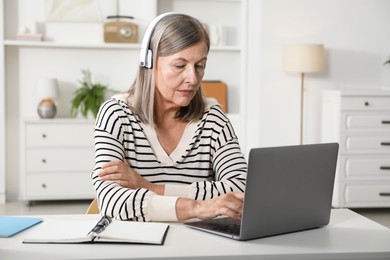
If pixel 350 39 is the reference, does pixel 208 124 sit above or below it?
below

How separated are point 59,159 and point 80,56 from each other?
97cm

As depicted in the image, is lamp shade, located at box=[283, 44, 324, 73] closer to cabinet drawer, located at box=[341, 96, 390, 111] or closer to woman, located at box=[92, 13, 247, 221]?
cabinet drawer, located at box=[341, 96, 390, 111]

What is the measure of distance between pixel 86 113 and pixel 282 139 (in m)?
1.69

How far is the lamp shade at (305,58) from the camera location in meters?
5.08

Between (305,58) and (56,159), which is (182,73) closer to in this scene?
(305,58)

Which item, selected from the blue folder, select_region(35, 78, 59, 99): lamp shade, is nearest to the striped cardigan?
the blue folder

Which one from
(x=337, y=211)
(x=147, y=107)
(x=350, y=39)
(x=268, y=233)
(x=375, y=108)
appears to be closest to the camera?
(x=268, y=233)

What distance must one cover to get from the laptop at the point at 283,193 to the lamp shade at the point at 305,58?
11.5ft

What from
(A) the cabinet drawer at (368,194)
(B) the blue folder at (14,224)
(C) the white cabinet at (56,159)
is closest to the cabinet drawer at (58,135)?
(C) the white cabinet at (56,159)

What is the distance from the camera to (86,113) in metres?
5.37

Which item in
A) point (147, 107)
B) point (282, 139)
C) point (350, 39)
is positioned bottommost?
point (282, 139)

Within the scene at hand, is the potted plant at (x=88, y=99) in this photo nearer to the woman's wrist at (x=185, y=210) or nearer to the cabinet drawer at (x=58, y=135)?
the cabinet drawer at (x=58, y=135)

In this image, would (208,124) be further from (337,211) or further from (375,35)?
(375,35)

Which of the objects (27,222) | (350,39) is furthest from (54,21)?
(27,222)
